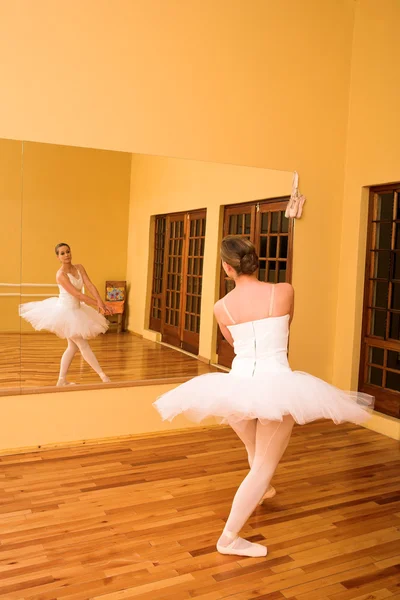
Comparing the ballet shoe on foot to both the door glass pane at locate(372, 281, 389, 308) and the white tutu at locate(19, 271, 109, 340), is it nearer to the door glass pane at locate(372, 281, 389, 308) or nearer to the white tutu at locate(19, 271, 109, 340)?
the white tutu at locate(19, 271, 109, 340)

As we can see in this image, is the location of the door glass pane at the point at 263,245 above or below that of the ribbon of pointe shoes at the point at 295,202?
below

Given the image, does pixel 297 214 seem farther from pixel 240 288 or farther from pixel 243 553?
pixel 243 553

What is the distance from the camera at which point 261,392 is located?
2512 mm

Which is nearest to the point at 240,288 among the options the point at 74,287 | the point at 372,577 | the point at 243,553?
the point at 243,553

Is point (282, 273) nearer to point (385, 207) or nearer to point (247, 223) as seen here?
point (247, 223)

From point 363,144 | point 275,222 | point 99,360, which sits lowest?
point 99,360

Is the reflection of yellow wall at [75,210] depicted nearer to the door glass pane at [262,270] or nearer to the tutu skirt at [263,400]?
the door glass pane at [262,270]

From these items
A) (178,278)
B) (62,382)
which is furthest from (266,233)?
(62,382)

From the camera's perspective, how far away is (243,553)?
2.62 meters

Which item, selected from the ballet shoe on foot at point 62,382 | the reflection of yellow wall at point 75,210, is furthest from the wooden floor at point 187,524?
the reflection of yellow wall at point 75,210

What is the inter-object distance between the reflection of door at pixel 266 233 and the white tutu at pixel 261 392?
1873 millimetres

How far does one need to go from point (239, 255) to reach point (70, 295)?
1.70 meters

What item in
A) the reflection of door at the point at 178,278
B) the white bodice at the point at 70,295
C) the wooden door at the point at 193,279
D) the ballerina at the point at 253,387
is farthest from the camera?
the wooden door at the point at 193,279

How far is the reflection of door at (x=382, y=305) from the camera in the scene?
459 cm
